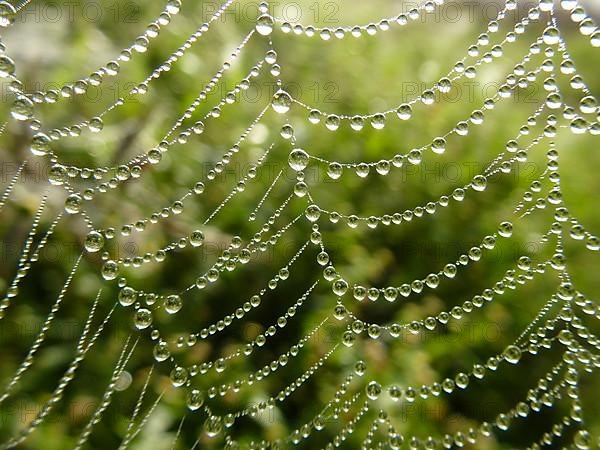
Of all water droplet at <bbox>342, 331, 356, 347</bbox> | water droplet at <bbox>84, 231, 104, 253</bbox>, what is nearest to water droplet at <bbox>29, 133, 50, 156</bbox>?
water droplet at <bbox>84, 231, 104, 253</bbox>

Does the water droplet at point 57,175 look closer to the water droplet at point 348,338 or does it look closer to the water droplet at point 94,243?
the water droplet at point 94,243

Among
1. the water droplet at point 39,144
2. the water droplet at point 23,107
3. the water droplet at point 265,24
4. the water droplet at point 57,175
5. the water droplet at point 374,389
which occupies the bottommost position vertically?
the water droplet at point 374,389

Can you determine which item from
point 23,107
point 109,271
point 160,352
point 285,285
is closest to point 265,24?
point 23,107

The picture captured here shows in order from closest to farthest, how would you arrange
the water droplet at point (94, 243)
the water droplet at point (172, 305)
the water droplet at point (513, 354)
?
the water droplet at point (94, 243)
the water droplet at point (172, 305)
the water droplet at point (513, 354)

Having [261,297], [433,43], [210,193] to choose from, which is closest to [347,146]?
[210,193]

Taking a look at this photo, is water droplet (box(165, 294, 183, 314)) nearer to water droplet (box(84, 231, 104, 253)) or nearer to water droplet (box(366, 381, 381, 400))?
water droplet (box(84, 231, 104, 253))

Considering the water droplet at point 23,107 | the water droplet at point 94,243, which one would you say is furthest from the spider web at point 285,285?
the water droplet at point 23,107

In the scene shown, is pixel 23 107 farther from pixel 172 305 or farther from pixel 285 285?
pixel 285 285

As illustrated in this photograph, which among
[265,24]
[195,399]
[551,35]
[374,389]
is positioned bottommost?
[195,399]

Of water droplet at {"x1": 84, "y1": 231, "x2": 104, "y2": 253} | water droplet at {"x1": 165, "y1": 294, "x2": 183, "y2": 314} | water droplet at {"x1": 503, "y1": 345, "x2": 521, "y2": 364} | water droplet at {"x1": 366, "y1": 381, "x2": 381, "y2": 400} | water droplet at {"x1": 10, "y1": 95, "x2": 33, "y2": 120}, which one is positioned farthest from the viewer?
water droplet at {"x1": 366, "y1": 381, "x2": 381, "y2": 400}
